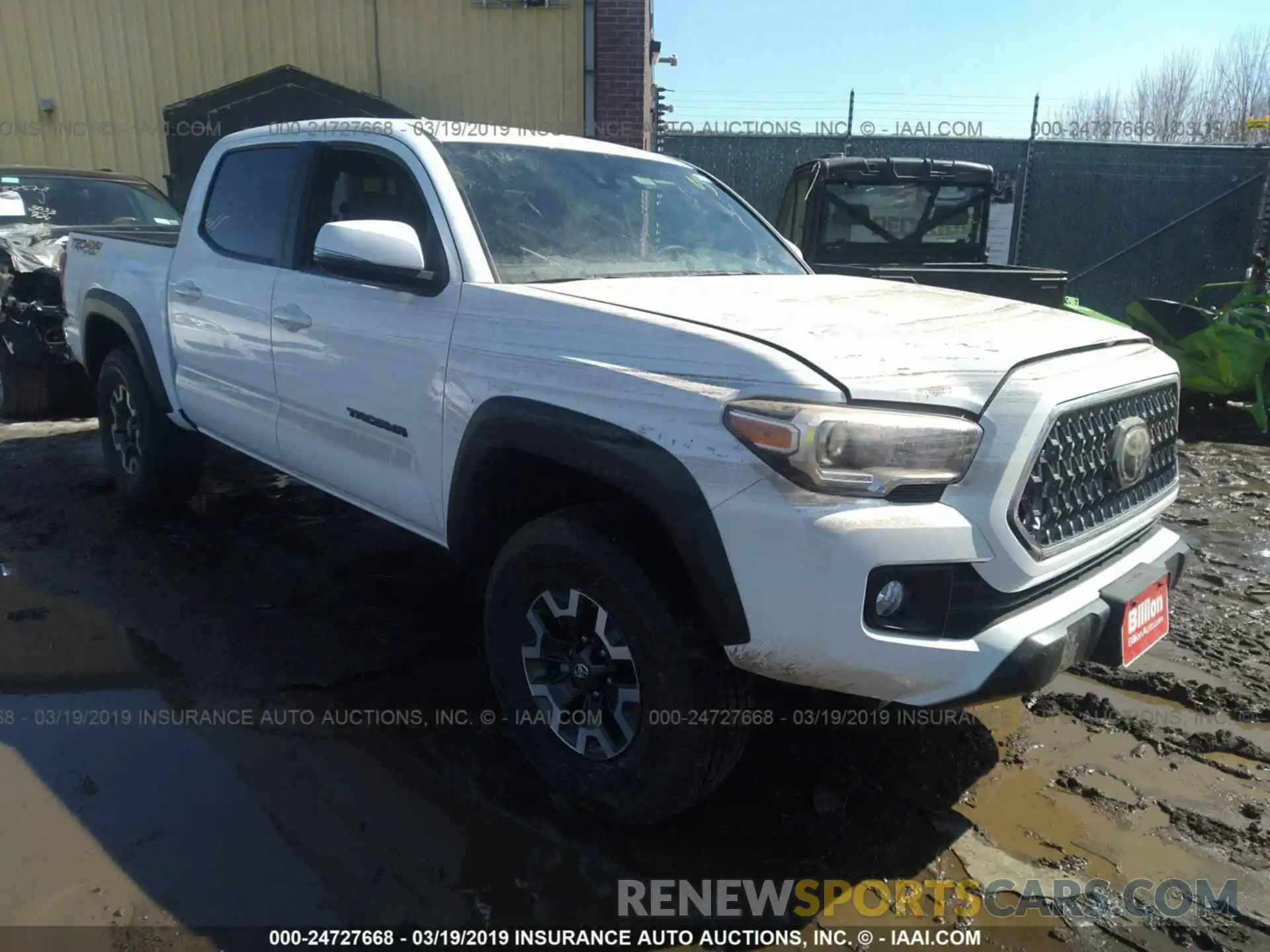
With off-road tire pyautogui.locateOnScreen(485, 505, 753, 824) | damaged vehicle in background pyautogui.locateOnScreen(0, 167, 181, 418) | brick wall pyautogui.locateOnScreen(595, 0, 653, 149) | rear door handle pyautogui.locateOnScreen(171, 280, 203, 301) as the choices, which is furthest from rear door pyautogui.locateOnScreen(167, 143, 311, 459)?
brick wall pyautogui.locateOnScreen(595, 0, 653, 149)

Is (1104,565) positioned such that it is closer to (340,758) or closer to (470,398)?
(470,398)

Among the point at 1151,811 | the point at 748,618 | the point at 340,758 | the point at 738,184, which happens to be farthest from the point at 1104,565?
the point at 738,184

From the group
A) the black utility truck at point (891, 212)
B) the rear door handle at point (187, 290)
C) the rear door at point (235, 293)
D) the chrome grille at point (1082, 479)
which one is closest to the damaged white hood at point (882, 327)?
the chrome grille at point (1082, 479)

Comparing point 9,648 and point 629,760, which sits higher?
point 629,760

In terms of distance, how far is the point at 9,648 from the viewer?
3.68 m

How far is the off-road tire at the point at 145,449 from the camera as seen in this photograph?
4.76 meters

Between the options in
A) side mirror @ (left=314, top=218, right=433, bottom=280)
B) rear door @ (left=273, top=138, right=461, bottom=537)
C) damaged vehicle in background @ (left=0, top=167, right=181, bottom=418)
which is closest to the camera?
side mirror @ (left=314, top=218, right=433, bottom=280)

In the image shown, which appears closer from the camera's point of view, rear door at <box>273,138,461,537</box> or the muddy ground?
the muddy ground

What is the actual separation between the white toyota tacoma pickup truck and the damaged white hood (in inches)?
0.5

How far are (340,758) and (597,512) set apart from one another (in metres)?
1.27

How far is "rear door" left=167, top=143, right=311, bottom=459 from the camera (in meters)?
3.76

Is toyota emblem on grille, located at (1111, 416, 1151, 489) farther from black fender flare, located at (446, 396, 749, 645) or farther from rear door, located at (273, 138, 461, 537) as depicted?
rear door, located at (273, 138, 461, 537)

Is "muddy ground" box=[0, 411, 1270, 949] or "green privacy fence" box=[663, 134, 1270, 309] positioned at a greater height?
"green privacy fence" box=[663, 134, 1270, 309]

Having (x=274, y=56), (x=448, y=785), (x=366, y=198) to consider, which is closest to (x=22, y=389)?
(x=366, y=198)
